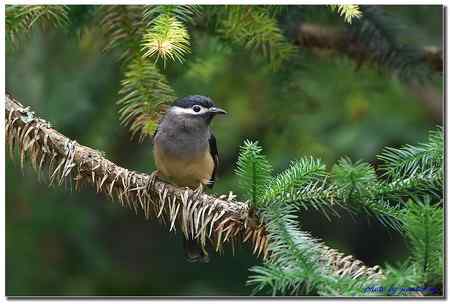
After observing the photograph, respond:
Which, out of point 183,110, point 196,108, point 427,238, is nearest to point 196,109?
point 196,108

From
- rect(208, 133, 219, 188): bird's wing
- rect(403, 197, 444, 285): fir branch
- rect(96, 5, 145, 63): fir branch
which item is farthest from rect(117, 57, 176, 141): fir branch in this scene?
rect(403, 197, 444, 285): fir branch

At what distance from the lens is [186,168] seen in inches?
148

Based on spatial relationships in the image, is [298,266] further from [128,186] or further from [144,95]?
[144,95]

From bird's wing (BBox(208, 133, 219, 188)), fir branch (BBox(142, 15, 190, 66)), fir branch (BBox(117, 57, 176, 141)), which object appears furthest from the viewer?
bird's wing (BBox(208, 133, 219, 188))

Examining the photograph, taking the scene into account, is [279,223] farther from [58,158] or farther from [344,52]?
[344,52]

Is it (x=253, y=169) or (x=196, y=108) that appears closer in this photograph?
(x=253, y=169)

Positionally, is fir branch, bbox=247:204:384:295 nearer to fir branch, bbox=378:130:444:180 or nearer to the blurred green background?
fir branch, bbox=378:130:444:180

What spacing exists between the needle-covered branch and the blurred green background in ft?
3.28

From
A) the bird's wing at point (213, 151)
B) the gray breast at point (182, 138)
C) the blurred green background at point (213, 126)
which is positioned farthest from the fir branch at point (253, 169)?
the bird's wing at point (213, 151)

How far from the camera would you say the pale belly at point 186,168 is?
362cm

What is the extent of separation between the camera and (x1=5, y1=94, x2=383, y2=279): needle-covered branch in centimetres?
267

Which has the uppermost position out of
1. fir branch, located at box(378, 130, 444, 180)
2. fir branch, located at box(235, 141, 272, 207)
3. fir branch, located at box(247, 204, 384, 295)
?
fir branch, located at box(378, 130, 444, 180)

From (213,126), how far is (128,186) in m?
2.47

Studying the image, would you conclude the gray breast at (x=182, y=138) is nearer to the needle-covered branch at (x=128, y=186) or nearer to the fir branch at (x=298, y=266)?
the needle-covered branch at (x=128, y=186)
